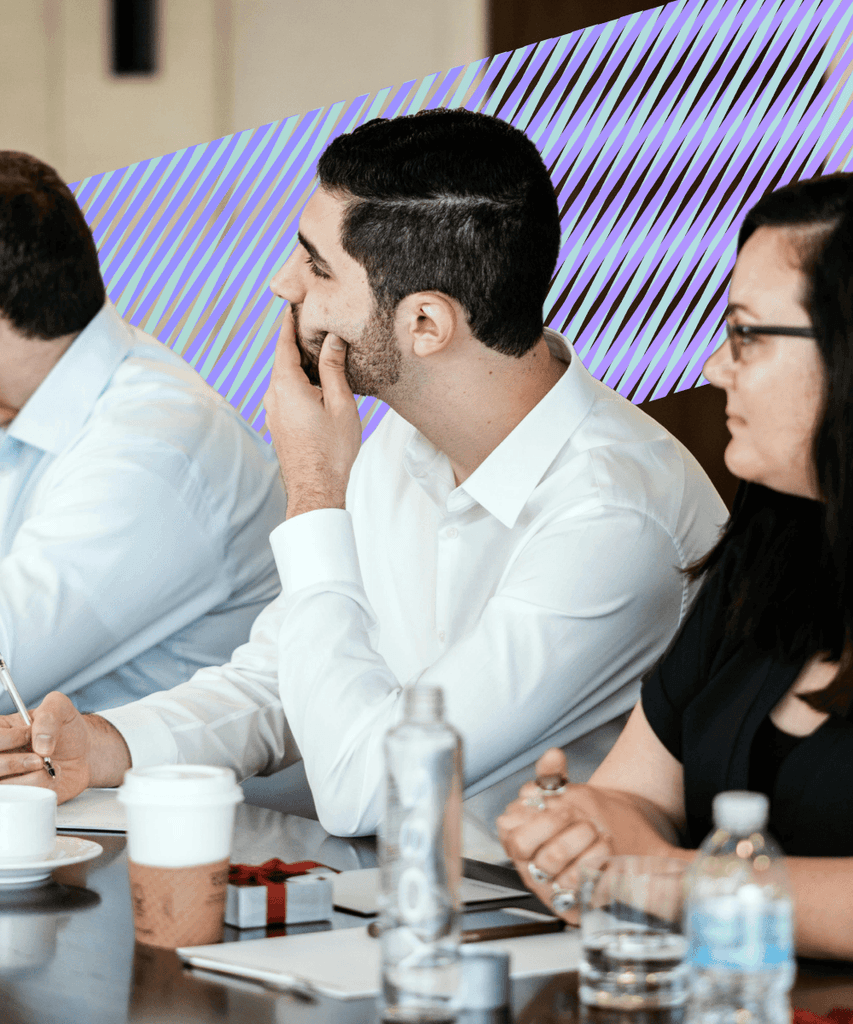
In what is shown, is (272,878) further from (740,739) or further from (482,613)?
(482,613)

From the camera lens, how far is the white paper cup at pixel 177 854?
1.06 m

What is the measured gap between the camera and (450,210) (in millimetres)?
1902

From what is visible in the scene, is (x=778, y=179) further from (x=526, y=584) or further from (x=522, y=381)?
(x=526, y=584)

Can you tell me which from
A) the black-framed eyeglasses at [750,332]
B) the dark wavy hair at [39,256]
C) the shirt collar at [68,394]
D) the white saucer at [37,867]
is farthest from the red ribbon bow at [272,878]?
the dark wavy hair at [39,256]

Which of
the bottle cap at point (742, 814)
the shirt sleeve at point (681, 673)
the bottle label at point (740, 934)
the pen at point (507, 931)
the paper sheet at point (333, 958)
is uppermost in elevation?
the shirt sleeve at point (681, 673)

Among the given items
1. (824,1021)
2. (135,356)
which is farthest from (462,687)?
(135,356)

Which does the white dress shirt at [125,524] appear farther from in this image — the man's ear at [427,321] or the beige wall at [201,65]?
the beige wall at [201,65]

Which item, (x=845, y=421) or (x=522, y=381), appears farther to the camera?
(x=522, y=381)

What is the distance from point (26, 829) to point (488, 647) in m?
0.60

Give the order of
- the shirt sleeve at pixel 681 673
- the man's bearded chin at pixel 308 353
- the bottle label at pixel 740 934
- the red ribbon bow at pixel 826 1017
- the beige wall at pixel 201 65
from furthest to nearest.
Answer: the beige wall at pixel 201 65 < the man's bearded chin at pixel 308 353 < the shirt sleeve at pixel 681 673 < the red ribbon bow at pixel 826 1017 < the bottle label at pixel 740 934

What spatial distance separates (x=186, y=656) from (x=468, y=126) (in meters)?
1.11

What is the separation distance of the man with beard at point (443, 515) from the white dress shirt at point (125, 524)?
361 mm

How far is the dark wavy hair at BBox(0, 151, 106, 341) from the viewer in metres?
2.51

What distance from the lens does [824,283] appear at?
51.1 inches
